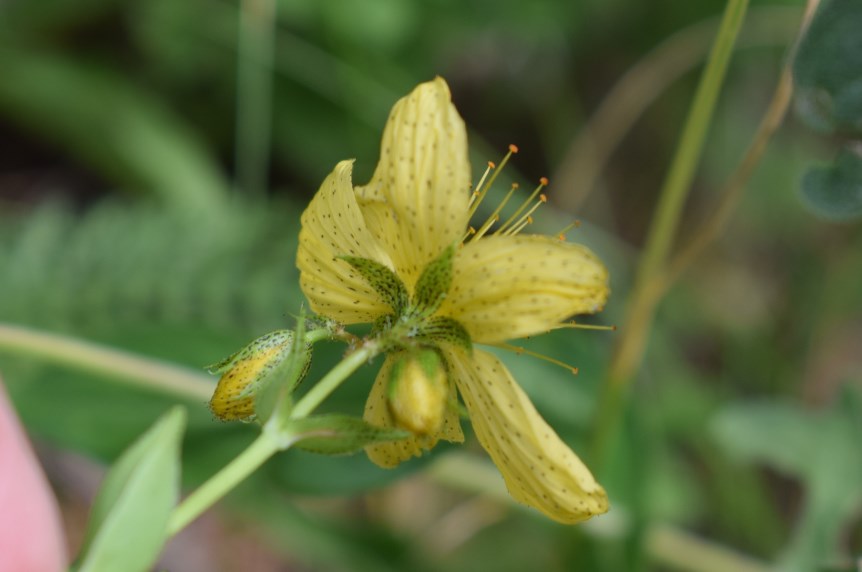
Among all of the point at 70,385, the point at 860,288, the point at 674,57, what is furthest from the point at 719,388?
the point at 70,385

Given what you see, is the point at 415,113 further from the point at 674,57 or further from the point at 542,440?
the point at 674,57

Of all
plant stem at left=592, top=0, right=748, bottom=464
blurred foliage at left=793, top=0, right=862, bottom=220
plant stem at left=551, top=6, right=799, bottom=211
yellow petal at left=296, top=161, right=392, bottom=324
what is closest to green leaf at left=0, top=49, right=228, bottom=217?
plant stem at left=551, top=6, right=799, bottom=211

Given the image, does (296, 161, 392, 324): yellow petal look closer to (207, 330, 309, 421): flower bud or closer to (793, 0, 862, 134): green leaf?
(207, 330, 309, 421): flower bud

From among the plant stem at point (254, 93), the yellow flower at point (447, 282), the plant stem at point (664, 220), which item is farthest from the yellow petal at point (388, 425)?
the plant stem at point (254, 93)

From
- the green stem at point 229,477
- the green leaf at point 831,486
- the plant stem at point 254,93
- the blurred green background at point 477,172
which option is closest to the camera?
the green stem at point 229,477

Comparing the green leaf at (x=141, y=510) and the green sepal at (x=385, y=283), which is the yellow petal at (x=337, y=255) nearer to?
the green sepal at (x=385, y=283)

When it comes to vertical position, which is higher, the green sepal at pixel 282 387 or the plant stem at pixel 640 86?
the plant stem at pixel 640 86
